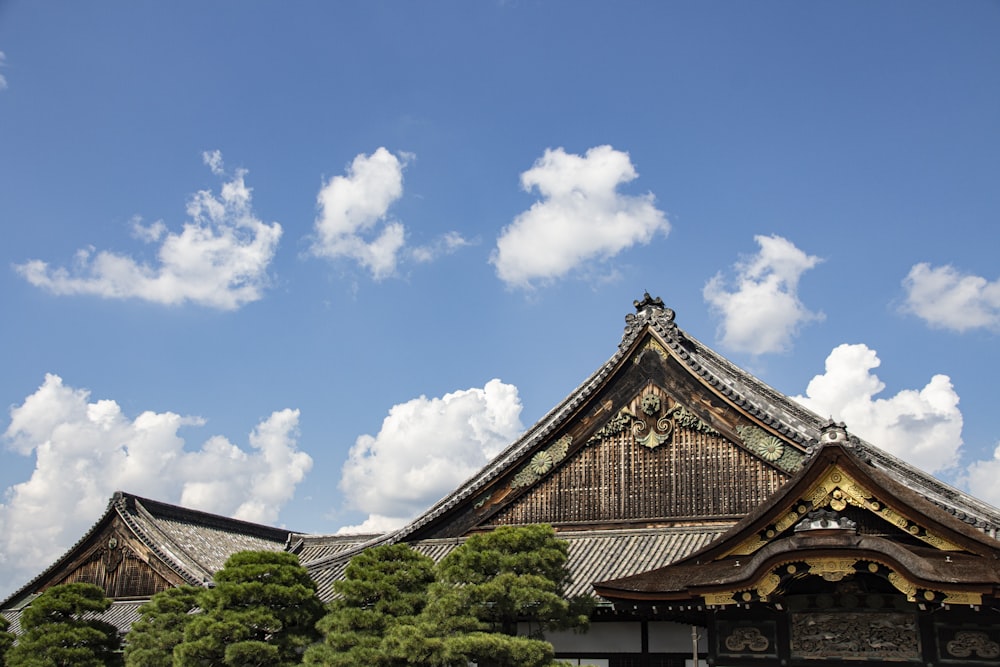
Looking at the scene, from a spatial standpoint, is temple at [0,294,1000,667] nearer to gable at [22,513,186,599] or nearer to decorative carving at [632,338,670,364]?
decorative carving at [632,338,670,364]

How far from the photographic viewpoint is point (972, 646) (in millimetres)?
11375

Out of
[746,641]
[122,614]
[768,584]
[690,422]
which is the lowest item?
[122,614]

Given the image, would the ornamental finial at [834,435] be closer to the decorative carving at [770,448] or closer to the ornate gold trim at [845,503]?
the ornate gold trim at [845,503]

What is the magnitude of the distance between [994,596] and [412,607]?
344 inches

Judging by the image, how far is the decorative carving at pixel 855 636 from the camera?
38.4 ft

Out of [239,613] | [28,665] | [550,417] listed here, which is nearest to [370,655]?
[239,613]

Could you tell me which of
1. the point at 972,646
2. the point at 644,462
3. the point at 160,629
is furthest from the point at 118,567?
the point at 972,646

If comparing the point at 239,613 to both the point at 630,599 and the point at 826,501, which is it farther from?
the point at 826,501

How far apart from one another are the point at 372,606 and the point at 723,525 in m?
7.20

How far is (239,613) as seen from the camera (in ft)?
48.9

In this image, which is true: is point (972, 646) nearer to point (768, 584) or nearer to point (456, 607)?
point (768, 584)

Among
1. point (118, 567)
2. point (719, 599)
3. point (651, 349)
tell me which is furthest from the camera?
point (118, 567)

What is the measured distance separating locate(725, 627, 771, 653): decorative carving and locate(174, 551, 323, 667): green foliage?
7754mm

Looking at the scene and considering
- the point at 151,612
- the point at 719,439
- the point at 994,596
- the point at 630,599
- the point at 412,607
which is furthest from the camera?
the point at 151,612
